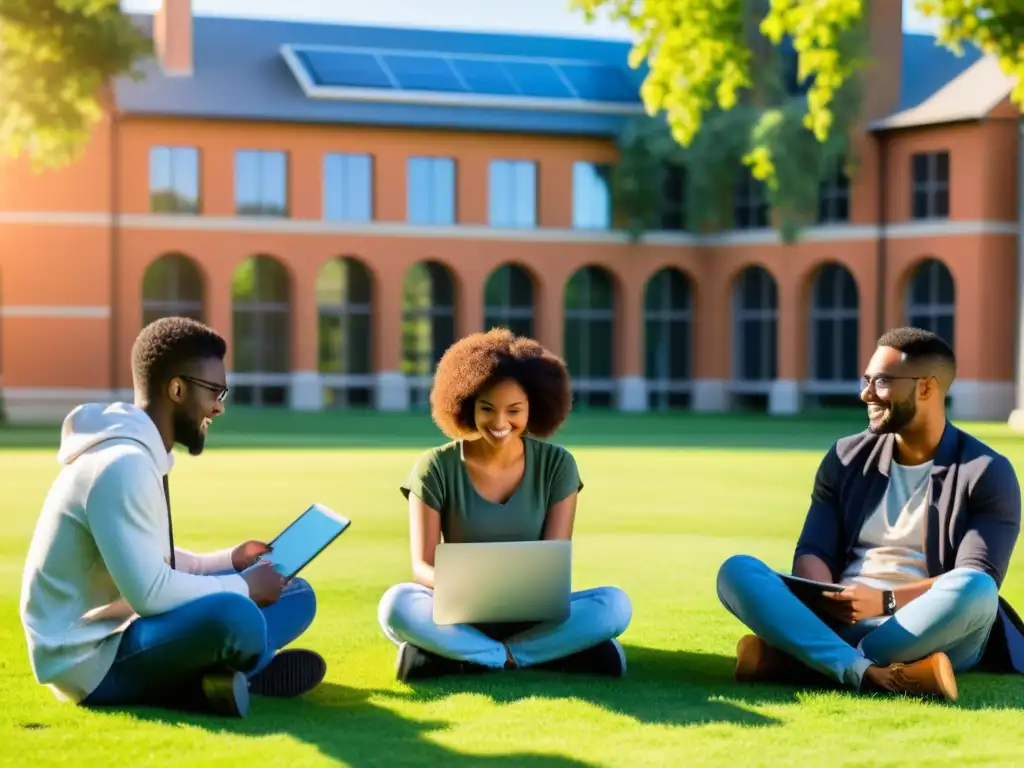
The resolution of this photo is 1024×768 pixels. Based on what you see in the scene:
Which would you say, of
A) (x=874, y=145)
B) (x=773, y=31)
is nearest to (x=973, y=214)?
(x=874, y=145)

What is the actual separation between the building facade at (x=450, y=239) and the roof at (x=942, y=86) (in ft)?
0.34

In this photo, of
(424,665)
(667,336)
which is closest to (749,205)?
(667,336)

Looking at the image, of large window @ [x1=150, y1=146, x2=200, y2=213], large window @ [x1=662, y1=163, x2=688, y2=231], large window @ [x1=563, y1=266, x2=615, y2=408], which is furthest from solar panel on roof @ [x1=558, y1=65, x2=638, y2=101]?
large window @ [x1=150, y1=146, x2=200, y2=213]

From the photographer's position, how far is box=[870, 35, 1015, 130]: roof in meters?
42.1

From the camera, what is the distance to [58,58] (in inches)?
1026

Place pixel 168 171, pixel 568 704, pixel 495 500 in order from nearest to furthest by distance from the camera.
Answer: pixel 568 704 < pixel 495 500 < pixel 168 171

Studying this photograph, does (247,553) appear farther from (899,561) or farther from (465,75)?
(465,75)

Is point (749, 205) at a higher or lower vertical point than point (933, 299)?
higher

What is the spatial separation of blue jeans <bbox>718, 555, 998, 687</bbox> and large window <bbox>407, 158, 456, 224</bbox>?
1631 inches

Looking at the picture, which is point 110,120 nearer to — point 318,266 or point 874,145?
point 318,266

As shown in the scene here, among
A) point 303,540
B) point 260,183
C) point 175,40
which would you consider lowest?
point 303,540

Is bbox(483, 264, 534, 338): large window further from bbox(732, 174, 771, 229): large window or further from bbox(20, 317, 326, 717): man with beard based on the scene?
bbox(20, 317, 326, 717): man with beard

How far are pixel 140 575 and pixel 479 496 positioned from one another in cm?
173

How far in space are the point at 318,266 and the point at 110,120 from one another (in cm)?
653
